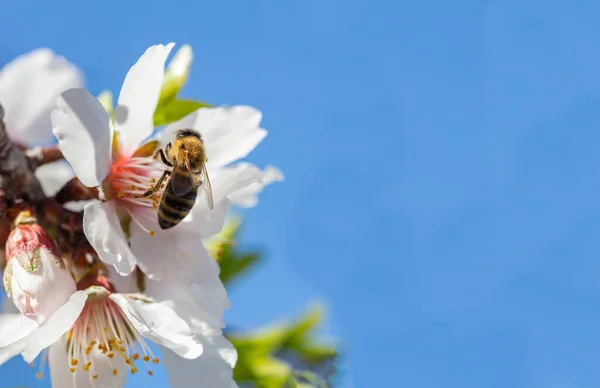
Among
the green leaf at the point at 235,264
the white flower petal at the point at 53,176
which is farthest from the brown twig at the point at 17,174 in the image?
the green leaf at the point at 235,264

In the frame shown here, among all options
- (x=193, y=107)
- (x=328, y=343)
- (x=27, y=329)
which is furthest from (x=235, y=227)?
(x=27, y=329)

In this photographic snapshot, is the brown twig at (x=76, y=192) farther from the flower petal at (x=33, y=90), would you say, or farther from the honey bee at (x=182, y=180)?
the flower petal at (x=33, y=90)

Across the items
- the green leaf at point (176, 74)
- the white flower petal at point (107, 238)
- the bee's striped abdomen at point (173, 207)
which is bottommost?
the white flower petal at point (107, 238)

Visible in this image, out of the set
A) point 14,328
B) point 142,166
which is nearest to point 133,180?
point 142,166

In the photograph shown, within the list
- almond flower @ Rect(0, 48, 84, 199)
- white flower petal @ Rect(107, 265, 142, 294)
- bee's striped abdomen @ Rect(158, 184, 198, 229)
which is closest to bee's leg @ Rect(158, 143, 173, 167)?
bee's striped abdomen @ Rect(158, 184, 198, 229)

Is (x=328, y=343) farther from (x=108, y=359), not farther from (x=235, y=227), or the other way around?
(x=108, y=359)
